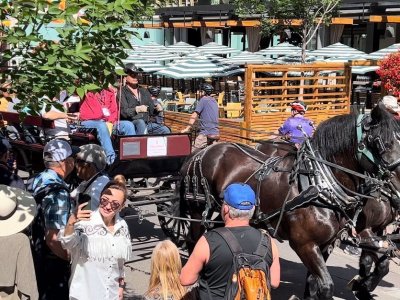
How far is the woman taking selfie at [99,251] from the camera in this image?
4.44m

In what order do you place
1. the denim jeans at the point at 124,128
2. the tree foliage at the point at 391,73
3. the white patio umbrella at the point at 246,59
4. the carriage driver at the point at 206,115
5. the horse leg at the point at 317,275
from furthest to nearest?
the white patio umbrella at the point at 246,59 → the tree foliage at the point at 391,73 → the carriage driver at the point at 206,115 → the denim jeans at the point at 124,128 → the horse leg at the point at 317,275

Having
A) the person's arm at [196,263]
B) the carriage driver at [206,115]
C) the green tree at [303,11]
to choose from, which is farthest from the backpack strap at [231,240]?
the green tree at [303,11]

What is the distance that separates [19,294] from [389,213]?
4.72 metres

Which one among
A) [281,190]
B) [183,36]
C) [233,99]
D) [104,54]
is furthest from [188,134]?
[183,36]

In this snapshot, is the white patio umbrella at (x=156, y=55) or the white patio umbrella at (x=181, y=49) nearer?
the white patio umbrella at (x=156, y=55)

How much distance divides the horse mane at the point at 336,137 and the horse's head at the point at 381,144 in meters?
0.12

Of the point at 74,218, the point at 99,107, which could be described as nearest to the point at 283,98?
the point at 99,107

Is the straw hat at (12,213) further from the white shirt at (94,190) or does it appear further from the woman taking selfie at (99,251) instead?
the white shirt at (94,190)

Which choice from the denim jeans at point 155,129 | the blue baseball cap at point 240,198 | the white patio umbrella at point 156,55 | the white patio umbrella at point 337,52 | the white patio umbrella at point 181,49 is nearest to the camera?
the blue baseball cap at point 240,198

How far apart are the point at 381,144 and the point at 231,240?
2632mm

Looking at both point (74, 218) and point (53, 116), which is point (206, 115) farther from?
point (74, 218)

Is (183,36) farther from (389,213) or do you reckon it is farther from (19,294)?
(19,294)

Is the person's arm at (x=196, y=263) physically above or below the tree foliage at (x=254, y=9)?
below

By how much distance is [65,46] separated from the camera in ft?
15.8
